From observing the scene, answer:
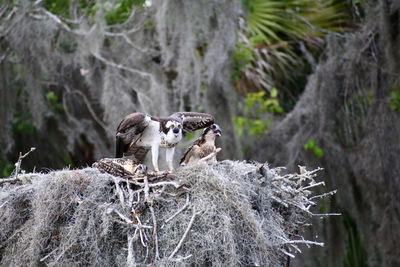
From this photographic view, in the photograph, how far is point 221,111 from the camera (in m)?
10.8

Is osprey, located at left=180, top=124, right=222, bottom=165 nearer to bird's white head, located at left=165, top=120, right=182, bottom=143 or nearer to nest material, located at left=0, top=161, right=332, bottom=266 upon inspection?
bird's white head, located at left=165, top=120, right=182, bottom=143

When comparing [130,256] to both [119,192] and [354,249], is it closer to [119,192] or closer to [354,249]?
[119,192]

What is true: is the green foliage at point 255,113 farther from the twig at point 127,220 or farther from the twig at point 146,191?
the twig at point 127,220

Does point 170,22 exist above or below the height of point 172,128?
above

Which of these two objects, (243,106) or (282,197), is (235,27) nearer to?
(243,106)

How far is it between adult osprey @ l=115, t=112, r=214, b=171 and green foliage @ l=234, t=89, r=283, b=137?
426 centimetres

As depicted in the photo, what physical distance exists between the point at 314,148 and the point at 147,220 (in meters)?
4.55

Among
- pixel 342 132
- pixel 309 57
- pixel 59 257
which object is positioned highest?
pixel 309 57

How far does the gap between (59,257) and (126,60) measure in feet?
18.5

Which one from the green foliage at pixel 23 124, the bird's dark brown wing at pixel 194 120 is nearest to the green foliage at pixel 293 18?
the green foliage at pixel 23 124

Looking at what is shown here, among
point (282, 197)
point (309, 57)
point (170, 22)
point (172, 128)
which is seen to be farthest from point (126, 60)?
point (282, 197)

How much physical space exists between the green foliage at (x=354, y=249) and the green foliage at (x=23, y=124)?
4253 mm

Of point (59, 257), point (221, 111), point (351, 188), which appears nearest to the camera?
point (59, 257)

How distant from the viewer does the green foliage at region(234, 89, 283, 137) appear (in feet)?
38.1
